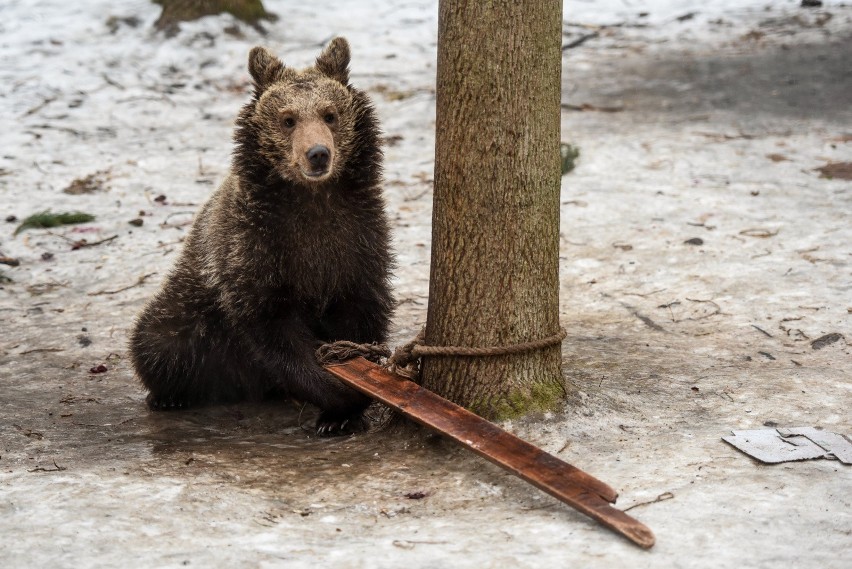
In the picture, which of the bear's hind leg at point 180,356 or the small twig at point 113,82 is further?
the small twig at point 113,82

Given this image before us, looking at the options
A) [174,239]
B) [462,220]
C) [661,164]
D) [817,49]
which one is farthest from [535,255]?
[817,49]

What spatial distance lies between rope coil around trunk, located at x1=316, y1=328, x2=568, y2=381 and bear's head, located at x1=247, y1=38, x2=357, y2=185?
78cm

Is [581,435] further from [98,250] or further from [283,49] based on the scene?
[283,49]

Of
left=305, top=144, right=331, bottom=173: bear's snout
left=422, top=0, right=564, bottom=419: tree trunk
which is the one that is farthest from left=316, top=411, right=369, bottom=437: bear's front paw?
left=305, top=144, right=331, bottom=173: bear's snout

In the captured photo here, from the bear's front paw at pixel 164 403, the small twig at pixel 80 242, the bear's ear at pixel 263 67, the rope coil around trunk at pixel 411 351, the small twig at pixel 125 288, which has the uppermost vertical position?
the bear's ear at pixel 263 67

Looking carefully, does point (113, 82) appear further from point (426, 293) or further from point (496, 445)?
point (496, 445)

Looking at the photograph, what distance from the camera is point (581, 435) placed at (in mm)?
4027

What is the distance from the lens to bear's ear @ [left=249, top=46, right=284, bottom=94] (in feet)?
15.5

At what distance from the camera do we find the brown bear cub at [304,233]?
4.49 meters

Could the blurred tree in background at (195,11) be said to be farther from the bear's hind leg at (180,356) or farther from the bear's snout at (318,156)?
the bear's snout at (318,156)

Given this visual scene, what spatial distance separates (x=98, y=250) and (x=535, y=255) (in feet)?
14.0

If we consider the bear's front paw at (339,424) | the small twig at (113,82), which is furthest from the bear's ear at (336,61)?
the small twig at (113,82)

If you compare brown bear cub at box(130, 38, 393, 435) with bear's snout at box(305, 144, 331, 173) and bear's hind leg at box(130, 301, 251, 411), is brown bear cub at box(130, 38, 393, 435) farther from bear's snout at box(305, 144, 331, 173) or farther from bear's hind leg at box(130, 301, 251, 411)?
bear's hind leg at box(130, 301, 251, 411)

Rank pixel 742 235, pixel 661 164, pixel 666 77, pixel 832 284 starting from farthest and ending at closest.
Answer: pixel 666 77
pixel 661 164
pixel 742 235
pixel 832 284
